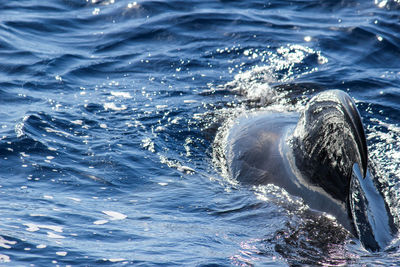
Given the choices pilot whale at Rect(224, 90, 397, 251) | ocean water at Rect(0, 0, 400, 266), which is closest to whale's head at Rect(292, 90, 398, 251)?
pilot whale at Rect(224, 90, 397, 251)

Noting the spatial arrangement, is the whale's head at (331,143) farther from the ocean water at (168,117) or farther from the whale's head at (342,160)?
the ocean water at (168,117)

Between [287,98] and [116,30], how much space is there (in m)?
4.71

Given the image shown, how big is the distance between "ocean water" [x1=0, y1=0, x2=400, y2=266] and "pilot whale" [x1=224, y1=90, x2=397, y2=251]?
0.14 meters

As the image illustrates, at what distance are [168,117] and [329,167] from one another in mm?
3796

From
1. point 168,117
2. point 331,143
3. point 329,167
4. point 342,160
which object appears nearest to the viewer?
point 342,160

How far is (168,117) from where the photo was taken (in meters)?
9.45

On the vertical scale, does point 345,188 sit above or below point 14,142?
below

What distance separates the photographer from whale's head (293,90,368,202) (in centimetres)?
547

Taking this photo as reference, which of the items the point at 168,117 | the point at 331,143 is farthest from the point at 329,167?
the point at 168,117

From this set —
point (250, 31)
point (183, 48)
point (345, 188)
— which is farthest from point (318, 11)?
point (345, 188)

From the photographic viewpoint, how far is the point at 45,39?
13.1m

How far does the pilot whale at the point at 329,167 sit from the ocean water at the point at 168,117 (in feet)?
0.46

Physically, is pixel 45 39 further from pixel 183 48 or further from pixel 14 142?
pixel 14 142

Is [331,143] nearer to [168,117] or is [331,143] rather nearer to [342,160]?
[342,160]
